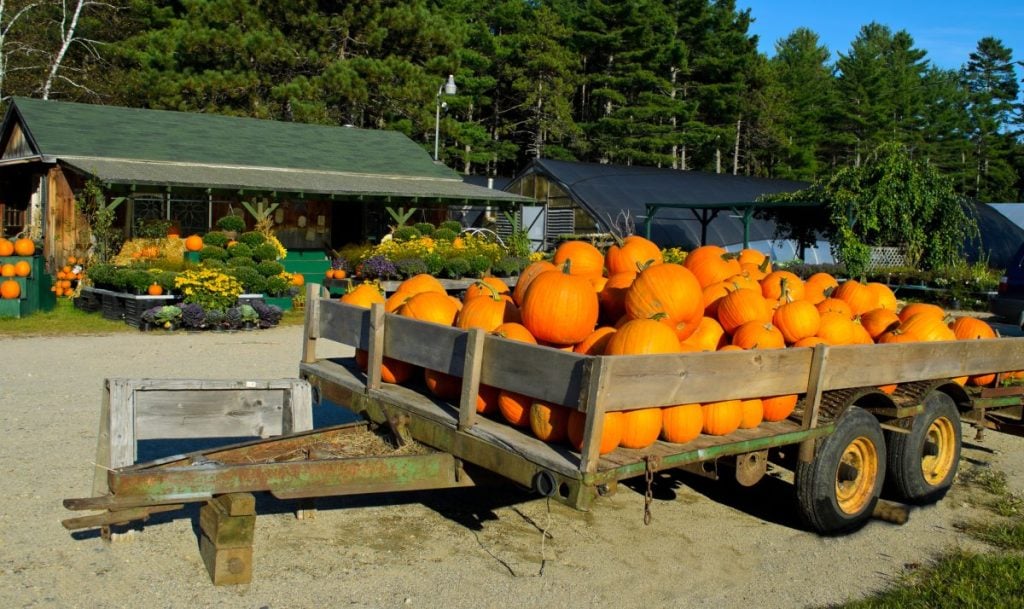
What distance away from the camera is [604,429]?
4059 mm

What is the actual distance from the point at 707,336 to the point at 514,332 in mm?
1177

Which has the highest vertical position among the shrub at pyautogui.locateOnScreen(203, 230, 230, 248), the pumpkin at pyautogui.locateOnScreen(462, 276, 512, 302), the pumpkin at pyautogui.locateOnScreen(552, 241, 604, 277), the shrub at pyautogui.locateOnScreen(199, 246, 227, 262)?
the pumpkin at pyautogui.locateOnScreen(552, 241, 604, 277)

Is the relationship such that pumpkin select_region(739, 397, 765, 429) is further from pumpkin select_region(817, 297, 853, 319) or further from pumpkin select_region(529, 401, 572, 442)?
pumpkin select_region(817, 297, 853, 319)

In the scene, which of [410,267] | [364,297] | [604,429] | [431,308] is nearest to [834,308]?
[604,429]

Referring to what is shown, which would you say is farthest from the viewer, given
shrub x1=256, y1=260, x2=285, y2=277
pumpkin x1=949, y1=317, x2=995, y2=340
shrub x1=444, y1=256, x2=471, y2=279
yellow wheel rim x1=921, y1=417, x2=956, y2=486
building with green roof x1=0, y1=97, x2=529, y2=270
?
building with green roof x1=0, y1=97, x2=529, y2=270

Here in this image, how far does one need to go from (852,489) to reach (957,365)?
41.7 inches

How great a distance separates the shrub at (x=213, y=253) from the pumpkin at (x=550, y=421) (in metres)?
13.8

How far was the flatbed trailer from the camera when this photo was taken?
3951mm

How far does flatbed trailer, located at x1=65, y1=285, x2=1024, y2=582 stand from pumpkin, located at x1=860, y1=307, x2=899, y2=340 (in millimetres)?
402

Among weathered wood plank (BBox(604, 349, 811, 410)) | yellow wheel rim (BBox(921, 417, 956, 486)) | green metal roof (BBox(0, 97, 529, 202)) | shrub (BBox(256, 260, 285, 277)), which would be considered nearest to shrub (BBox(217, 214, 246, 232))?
green metal roof (BBox(0, 97, 529, 202))

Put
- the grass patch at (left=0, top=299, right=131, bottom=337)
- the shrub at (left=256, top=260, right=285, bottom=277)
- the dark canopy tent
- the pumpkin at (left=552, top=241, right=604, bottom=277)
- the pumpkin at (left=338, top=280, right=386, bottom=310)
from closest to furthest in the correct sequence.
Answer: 1. the pumpkin at (left=338, top=280, right=386, bottom=310)
2. the pumpkin at (left=552, top=241, right=604, bottom=277)
3. the grass patch at (left=0, top=299, right=131, bottom=337)
4. the shrub at (left=256, top=260, right=285, bottom=277)
5. the dark canopy tent

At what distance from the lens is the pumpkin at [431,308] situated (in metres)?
5.39

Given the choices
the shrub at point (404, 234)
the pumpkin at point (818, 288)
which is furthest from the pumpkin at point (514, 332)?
the shrub at point (404, 234)

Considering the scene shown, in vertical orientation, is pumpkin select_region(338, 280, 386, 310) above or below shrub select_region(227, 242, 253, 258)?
above
